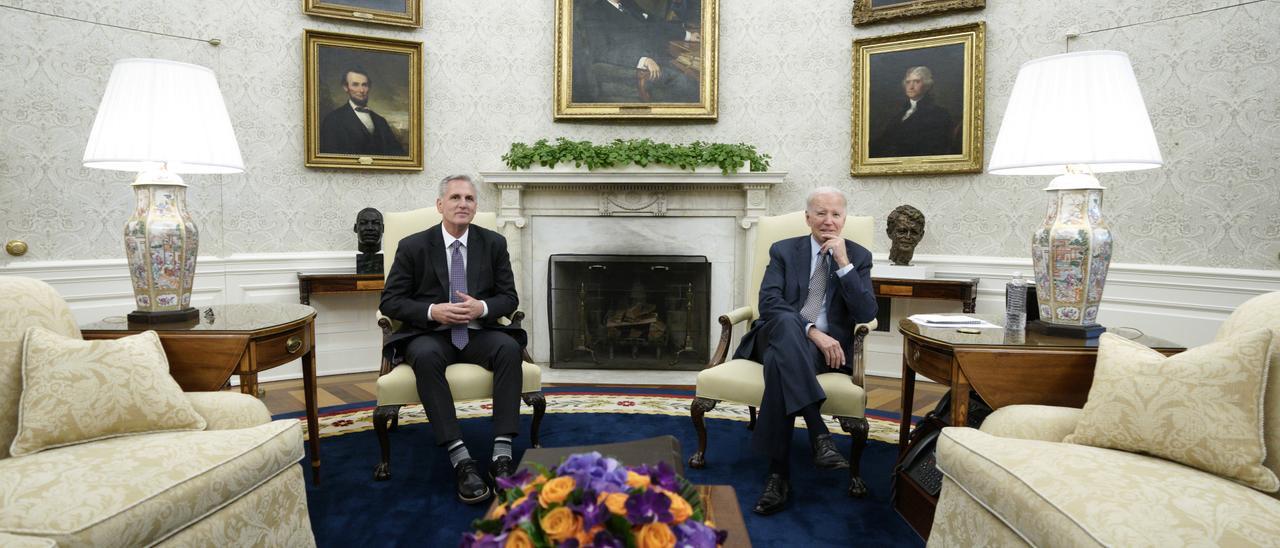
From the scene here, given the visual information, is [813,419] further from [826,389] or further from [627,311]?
[627,311]

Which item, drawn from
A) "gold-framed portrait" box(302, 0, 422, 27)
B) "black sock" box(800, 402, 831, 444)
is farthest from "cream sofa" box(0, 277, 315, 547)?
"gold-framed portrait" box(302, 0, 422, 27)

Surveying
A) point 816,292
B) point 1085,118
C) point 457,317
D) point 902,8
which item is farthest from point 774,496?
point 902,8

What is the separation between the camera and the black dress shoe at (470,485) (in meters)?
2.56

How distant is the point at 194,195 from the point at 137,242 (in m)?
2.28

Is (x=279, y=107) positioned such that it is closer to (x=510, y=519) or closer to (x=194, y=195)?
(x=194, y=195)

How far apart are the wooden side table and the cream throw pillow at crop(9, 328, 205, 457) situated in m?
0.32

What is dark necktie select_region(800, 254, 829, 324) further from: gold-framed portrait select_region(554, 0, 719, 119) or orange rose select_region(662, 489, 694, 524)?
gold-framed portrait select_region(554, 0, 719, 119)

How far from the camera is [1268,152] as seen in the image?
3.67 m

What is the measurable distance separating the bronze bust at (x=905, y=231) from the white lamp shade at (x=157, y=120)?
3952mm

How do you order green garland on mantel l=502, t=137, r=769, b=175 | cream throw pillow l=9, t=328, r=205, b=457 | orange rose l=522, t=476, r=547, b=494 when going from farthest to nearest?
Result: green garland on mantel l=502, t=137, r=769, b=175 < cream throw pillow l=9, t=328, r=205, b=457 < orange rose l=522, t=476, r=547, b=494

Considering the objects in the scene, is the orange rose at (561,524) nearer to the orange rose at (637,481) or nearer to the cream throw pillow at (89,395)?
the orange rose at (637,481)

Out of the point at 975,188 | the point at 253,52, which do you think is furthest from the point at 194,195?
the point at 975,188

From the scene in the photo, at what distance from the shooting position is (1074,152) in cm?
222

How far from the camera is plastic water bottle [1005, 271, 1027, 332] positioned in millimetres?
2482
